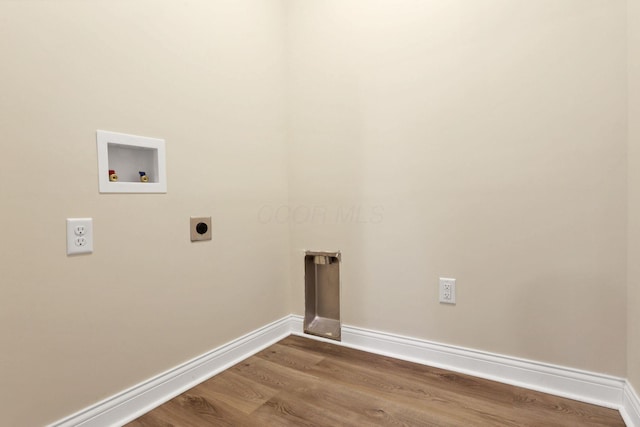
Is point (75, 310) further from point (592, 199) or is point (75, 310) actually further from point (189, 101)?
point (592, 199)

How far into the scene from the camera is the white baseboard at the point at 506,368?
1.23 meters

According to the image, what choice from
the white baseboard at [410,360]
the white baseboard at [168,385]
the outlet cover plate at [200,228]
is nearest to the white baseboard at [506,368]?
the white baseboard at [410,360]

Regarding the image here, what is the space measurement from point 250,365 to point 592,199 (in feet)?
5.36

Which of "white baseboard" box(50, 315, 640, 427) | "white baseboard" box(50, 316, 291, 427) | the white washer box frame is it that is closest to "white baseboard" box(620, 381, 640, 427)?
"white baseboard" box(50, 315, 640, 427)

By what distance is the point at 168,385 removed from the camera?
4.38 feet

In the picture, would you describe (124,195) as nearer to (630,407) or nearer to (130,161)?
(130,161)

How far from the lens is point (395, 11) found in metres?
1.60

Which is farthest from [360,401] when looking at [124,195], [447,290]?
[124,195]

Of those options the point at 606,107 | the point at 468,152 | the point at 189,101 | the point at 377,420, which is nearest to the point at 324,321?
the point at 377,420

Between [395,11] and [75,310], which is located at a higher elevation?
[395,11]

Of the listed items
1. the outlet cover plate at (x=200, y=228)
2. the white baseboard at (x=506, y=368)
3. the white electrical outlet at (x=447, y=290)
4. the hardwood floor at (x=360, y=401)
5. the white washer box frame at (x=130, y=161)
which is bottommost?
the hardwood floor at (x=360, y=401)

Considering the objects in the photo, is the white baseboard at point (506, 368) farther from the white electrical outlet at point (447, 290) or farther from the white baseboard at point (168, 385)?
the white baseboard at point (168, 385)

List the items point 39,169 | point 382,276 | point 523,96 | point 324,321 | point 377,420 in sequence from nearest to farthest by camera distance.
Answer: point 39,169 < point 377,420 < point 523,96 < point 382,276 < point 324,321

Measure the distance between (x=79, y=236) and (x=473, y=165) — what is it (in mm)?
1554
